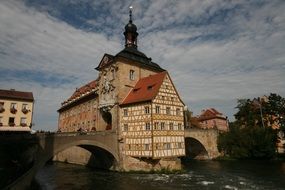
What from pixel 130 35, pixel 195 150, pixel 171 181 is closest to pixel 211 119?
pixel 195 150

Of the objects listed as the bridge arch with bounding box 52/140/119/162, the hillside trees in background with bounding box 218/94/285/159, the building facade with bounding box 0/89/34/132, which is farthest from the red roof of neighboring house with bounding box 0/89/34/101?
the hillside trees in background with bounding box 218/94/285/159

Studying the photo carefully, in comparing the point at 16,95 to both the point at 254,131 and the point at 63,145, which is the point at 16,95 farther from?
the point at 254,131

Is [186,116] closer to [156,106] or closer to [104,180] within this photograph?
[156,106]

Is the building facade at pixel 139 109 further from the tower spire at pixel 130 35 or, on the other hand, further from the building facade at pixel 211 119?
the building facade at pixel 211 119

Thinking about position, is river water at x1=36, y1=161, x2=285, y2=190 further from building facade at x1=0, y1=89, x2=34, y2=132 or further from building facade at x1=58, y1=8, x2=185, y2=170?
building facade at x1=0, y1=89, x2=34, y2=132

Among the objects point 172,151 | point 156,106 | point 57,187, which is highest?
point 156,106

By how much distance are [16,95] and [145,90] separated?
695 inches

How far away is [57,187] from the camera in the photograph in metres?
21.5

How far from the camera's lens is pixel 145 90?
29.1 metres

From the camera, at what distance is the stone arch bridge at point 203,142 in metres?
40.5

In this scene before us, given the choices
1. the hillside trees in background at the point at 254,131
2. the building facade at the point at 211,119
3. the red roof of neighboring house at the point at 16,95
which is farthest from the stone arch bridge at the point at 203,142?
the building facade at the point at 211,119

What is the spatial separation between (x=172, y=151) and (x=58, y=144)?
11994mm

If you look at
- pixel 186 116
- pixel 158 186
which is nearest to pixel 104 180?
pixel 158 186

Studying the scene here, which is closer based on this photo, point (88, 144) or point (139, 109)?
point (88, 144)
